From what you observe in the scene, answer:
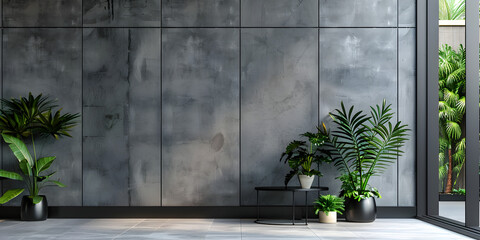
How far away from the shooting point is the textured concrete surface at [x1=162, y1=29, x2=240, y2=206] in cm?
786

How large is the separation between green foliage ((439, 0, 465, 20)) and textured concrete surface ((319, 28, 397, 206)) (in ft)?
15.8

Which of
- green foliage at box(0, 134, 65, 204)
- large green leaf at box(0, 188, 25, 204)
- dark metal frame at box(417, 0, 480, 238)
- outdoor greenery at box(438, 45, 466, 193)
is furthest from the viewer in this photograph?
outdoor greenery at box(438, 45, 466, 193)

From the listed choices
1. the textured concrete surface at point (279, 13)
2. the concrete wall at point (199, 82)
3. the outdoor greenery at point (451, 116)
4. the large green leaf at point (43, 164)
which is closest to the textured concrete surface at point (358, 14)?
the concrete wall at point (199, 82)

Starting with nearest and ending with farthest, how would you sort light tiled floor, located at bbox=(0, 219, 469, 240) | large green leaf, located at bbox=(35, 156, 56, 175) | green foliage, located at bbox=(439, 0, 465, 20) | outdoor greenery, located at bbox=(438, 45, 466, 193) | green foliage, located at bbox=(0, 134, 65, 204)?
light tiled floor, located at bbox=(0, 219, 469, 240), green foliage, located at bbox=(0, 134, 65, 204), large green leaf, located at bbox=(35, 156, 56, 175), outdoor greenery, located at bbox=(438, 45, 466, 193), green foliage, located at bbox=(439, 0, 465, 20)

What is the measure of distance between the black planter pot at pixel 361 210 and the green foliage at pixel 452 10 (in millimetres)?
6227

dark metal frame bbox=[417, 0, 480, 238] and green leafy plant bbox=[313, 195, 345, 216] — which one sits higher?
dark metal frame bbox=[417, 0, 480, 238]

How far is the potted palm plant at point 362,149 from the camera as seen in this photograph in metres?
7.31

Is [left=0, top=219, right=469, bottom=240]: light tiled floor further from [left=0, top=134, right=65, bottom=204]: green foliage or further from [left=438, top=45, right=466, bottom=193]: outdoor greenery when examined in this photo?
[left=438, top=45, right=466, bottom=193]: outdoor greenery

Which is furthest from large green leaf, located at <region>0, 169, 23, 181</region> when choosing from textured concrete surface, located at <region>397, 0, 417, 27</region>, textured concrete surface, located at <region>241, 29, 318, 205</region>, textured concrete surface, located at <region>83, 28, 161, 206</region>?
textured concrete surface, located at <region>397, 0, 417, 27</region>

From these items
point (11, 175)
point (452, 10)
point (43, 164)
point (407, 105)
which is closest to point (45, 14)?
point (43, 164)

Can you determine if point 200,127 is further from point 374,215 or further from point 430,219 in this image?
point 430,219

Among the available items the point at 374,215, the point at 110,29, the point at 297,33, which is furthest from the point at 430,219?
the point at 110,29

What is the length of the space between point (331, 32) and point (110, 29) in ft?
9.75

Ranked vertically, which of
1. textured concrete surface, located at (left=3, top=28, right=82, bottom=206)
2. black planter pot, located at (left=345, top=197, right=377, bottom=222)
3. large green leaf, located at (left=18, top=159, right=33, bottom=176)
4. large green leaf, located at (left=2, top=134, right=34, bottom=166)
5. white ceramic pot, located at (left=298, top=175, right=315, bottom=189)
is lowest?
black planter pot, located at (left=345, top=197, right=377, bottom=222)
